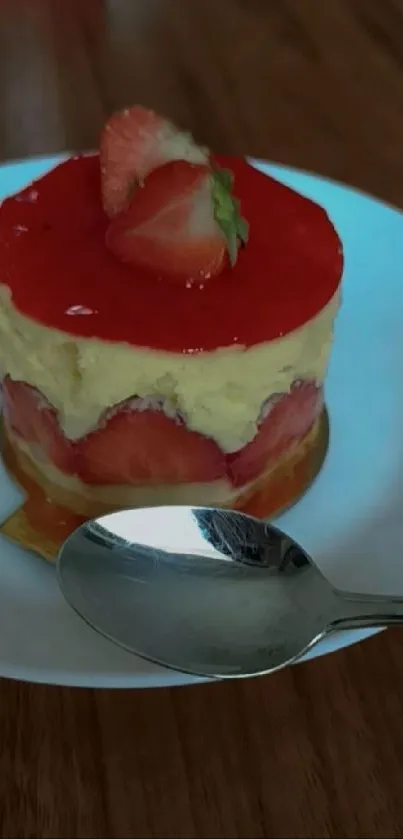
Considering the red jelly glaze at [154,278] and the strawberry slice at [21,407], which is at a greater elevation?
the red jelly glaze at [154,278]

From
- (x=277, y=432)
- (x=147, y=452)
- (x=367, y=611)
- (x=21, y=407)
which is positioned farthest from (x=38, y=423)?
(x=367, y=611)

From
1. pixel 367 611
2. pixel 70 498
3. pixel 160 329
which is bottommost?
pixel 70 498

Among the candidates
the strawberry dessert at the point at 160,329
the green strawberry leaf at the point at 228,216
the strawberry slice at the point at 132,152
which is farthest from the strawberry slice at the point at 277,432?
the strawberry slice at the point at 132,152

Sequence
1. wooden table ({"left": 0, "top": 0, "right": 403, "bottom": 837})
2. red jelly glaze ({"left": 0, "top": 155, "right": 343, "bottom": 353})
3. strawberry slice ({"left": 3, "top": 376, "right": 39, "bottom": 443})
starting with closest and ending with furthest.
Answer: wooden table ({"left": 0, "top": 0, "right": 403, "bottom": 837})
red jelly glaze ({"left": 0, "top": 155, "right": 343, "bottom": 353})
strawberry slice ({"left": 3, "top": 376, "right": 39, "bottom": 443})

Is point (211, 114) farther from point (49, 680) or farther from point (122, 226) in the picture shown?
point (49, 680)

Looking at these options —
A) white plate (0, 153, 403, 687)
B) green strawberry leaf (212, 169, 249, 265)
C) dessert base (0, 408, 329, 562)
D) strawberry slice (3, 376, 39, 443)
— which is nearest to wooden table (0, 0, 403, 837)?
white plate (0, 153, 403, 687)

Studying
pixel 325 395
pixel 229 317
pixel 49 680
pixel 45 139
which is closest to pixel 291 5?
pixel 45 139

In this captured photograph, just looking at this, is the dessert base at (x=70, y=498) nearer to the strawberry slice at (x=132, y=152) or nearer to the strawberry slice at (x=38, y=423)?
the strawberry slice at (x=38, y=423)

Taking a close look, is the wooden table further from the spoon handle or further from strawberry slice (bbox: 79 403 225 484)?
strawberry slice (bbox: 79 403 225 484)

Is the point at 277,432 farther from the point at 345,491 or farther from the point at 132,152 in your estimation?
the point at 132,152
